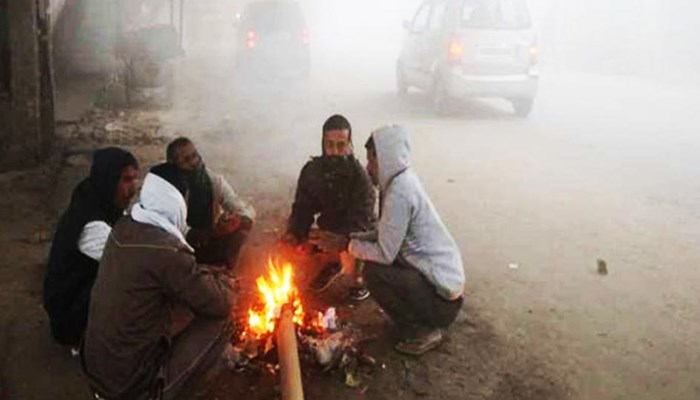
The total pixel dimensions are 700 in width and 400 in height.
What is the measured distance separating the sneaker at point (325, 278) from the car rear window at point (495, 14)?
7846 mm

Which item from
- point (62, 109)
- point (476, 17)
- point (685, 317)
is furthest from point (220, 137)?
point (685, 317)

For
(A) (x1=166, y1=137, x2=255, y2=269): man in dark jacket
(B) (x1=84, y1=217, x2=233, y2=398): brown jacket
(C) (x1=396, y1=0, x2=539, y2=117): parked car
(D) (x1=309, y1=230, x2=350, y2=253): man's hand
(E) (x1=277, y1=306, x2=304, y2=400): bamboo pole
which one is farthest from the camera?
(C) (x1=396, y1=0, x2=539, y2=117): parked car

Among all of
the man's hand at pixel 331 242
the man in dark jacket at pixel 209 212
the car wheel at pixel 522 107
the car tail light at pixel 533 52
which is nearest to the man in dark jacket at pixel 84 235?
the man in dark jacket at pixel 209 212

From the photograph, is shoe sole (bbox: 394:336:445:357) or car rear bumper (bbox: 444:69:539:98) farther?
car rear bumper (bbox: 444:69:539:98)

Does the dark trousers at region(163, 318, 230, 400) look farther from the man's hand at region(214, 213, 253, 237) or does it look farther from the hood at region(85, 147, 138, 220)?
the man's hand at region(214, 213, 253, 237)

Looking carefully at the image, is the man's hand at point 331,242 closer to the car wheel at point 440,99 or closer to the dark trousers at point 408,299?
the dark trousers at point 408,299

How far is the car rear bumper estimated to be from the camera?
11891mm

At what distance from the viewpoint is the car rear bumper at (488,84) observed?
1189 cm

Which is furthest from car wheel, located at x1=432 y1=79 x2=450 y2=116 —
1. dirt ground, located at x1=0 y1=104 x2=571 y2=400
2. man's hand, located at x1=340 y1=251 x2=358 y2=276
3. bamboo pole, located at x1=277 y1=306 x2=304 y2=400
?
bamboo pole, located at x1=277 y1=306 x2=304 y2=400

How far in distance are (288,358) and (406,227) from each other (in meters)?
1.09

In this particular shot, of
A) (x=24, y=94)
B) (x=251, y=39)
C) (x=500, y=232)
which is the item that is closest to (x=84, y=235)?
(x=500, y=232)

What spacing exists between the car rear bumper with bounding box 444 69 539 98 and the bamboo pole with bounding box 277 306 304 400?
28.1 feet

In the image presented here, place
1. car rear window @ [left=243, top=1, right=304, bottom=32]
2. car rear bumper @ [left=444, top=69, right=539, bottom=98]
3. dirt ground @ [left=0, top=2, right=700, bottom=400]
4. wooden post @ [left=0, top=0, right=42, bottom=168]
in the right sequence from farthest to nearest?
car rear window @ [left=243, top=1, right=304, bottom=32] < car rear bumper @ [left=444, top=69, right=539, bottom=98] < wooden post @ [left=0, top=0, right=42, bottom=168] < dirt ground @ [left=0, top=2, right=700, bottom=400]

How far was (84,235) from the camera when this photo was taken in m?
3.68
